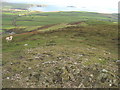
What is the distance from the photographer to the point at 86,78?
46.3 ft

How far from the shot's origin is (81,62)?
18297 millimetres

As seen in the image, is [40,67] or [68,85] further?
[40,67]

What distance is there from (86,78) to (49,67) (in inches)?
185

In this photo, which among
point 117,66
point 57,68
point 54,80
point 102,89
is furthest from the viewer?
point 117,66

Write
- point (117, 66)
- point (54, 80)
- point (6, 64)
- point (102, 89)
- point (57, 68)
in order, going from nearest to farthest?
1. point (102, 89)
2. point (54, 80)
3. point (57, 68)
4. point (117, 66)
5. point (6, 64)

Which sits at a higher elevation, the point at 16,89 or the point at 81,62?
the point at 81,62

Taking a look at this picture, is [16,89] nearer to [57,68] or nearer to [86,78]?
[57,68]

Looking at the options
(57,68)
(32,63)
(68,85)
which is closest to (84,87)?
(68,85)

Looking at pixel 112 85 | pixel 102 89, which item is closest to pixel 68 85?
pixel 102 89

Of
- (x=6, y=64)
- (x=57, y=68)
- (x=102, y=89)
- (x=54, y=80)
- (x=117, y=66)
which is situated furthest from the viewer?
(x=6, y=64)

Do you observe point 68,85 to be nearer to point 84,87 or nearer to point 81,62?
point 84,87

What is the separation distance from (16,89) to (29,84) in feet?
4.02

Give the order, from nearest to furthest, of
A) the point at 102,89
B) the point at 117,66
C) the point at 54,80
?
the point at 102,89
the point at 54,80
the point at 117,66

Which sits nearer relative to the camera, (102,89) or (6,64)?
(102,89)
